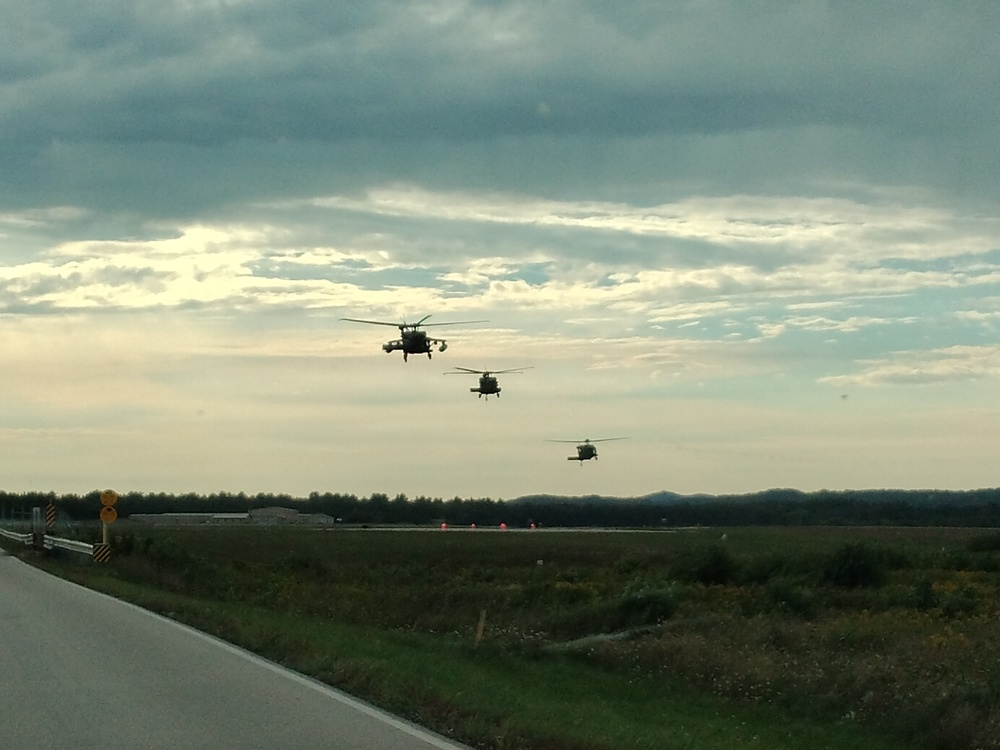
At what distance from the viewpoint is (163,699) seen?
12.8 m

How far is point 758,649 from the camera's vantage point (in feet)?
85.7

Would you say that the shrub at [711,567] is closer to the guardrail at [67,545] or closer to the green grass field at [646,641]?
the green grass field at [646,641]

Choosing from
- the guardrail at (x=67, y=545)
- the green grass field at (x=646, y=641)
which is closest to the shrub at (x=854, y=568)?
the green grass field at (x=646, y=641)

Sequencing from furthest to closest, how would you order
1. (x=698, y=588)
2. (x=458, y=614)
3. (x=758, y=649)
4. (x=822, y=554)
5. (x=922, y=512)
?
(x=922, y=512)
(x=822, y=554)
(x=698, y=588)
(x=458, y=614)
(x=758, y=649)

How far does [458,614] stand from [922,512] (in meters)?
126

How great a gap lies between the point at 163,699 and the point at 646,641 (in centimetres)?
1669

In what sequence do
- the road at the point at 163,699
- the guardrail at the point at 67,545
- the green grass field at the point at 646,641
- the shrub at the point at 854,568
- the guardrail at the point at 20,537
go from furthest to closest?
1. the guardrail at the point at 20,537
2. the guardrail at the point at 67,545
3. the shrub at the point at 854,568
4. the green grass field at the point at 646,641
5. the road at the point at 163,699

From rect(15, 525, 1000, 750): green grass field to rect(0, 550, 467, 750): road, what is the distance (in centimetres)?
70

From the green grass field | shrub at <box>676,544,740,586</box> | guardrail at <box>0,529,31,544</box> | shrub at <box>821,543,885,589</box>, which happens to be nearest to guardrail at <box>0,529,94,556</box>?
guardrail at <box>0,529,31,544</box>

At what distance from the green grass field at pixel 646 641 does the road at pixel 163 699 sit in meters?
0.70

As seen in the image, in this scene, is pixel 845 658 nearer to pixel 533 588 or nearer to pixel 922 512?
pixel 533 588

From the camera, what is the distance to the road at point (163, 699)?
35.1 feet

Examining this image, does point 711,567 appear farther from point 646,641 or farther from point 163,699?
point 163,699

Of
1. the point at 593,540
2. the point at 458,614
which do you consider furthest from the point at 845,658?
the point at 593,540
